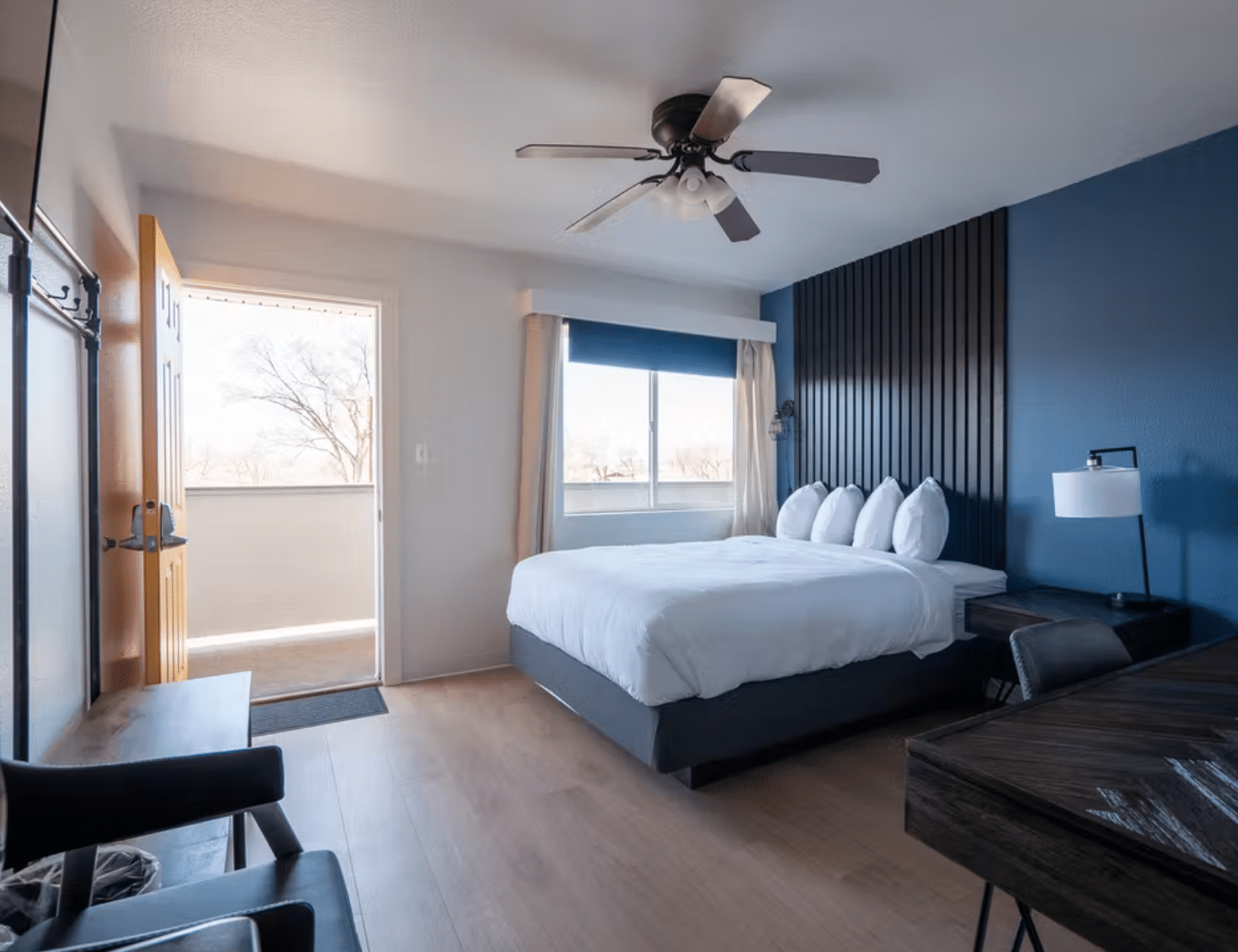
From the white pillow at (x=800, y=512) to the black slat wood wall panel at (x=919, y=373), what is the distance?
19 cm

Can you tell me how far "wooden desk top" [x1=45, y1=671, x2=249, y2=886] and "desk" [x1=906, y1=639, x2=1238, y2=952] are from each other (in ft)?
4.67

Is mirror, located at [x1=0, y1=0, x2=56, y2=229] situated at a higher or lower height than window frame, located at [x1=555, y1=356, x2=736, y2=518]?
higher

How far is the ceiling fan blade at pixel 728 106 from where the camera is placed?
5.94ft

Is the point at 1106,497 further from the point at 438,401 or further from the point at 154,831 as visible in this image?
the point at 438,401

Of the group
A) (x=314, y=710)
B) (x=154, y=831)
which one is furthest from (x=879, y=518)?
(x=154, y=831)

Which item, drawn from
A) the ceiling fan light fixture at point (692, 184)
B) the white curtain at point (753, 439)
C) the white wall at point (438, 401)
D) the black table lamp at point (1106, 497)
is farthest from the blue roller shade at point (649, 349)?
the black table lamp at point (1106, 497)

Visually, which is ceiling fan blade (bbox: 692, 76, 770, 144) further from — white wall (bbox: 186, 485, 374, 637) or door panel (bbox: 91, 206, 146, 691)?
white wall (bbox: 186, 485, 374, 637)

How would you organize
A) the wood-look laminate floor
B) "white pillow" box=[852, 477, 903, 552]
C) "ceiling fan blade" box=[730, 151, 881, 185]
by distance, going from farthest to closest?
"white pillow" box=[852, 477, 903, 552]
"ceiling fan blade" box=[730, 151, 881, 185]
the wood-look laminate floor

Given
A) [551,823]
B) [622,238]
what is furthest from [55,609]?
[622,238]

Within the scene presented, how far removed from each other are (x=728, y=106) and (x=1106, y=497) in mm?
2091

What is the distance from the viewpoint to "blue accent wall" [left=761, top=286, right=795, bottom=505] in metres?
4.80

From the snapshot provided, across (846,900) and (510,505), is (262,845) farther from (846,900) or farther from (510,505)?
(510,505)

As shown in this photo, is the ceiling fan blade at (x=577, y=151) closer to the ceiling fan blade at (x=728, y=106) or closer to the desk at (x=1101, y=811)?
the ceiling fan blade at (x=728, y=106)

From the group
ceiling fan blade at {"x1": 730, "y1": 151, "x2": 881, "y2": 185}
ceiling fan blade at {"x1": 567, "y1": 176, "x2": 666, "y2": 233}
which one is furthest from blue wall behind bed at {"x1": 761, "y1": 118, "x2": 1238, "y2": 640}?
ceiling fan blade at {"x1": 567, "y1": 176, "x2": 666, "y2": 233}
